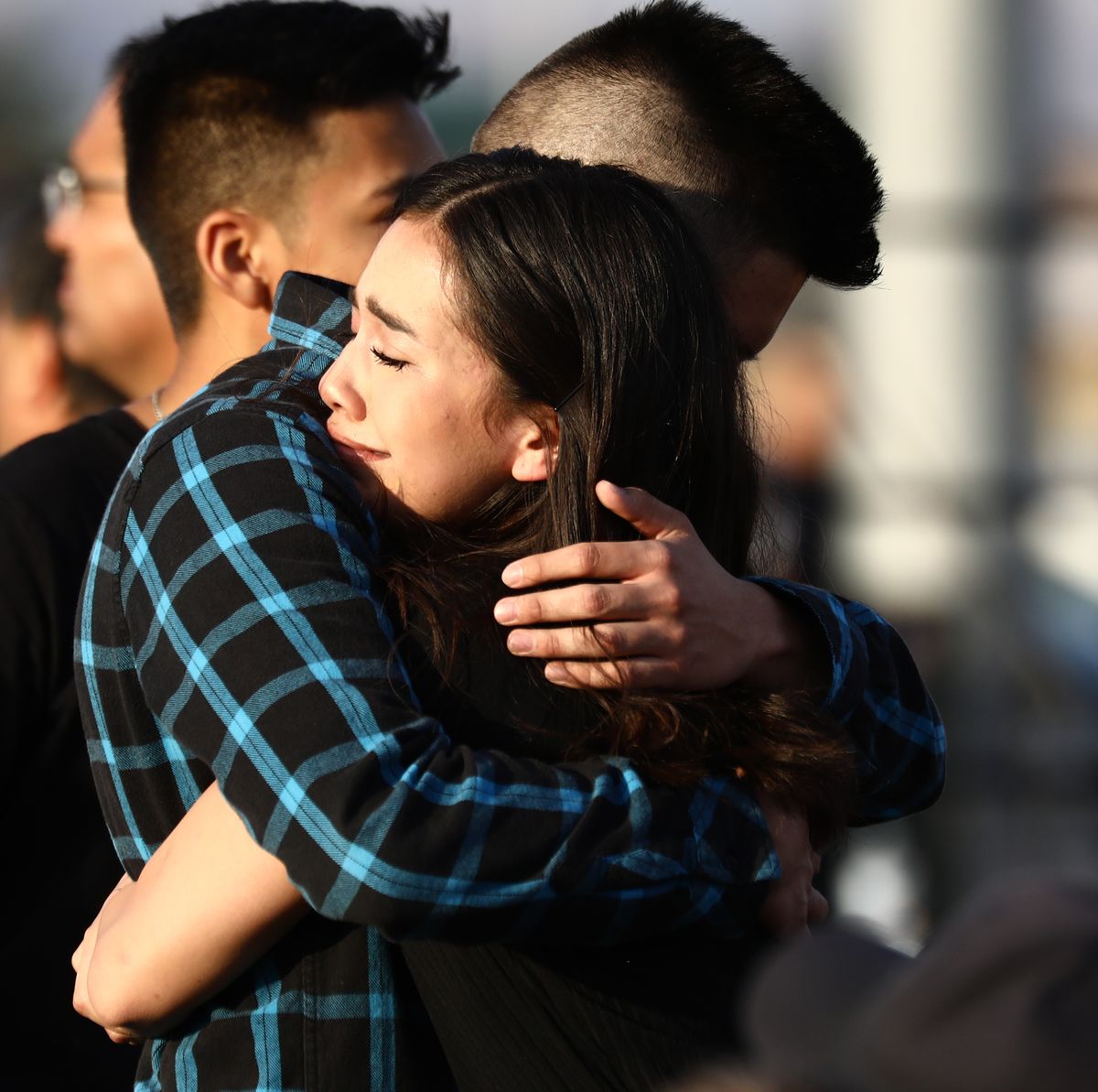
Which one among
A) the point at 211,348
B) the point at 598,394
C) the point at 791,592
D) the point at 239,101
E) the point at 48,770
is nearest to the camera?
the point at 598,394

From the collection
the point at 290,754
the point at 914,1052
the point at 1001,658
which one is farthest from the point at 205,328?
the point at 1001,658

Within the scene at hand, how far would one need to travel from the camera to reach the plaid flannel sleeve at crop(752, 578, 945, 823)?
1.61 m

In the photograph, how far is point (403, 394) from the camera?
1.46m

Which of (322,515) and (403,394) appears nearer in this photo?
(322,515)

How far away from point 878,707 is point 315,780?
2.35ft

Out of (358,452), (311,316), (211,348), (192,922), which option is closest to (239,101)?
(211,348)

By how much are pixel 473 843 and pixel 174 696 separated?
0.31 meters

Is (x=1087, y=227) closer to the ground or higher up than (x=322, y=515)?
closer to the ground

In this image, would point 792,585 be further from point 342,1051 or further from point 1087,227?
point 1087,227

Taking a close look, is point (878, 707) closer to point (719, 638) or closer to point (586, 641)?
point (719, 638)

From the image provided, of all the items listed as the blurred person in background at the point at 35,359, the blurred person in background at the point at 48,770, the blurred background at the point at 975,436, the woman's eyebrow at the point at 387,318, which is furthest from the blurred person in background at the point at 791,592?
the blurred background at the point at 975,436

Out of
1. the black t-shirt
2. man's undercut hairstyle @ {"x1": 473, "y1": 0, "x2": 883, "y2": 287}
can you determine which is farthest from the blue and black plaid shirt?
man's undercut hairstyle @ {"x1": 473, "y1": 0, "x2": 883, "y2": 287}

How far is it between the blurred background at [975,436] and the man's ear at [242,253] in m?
3.97

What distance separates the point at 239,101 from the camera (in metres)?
2.62
